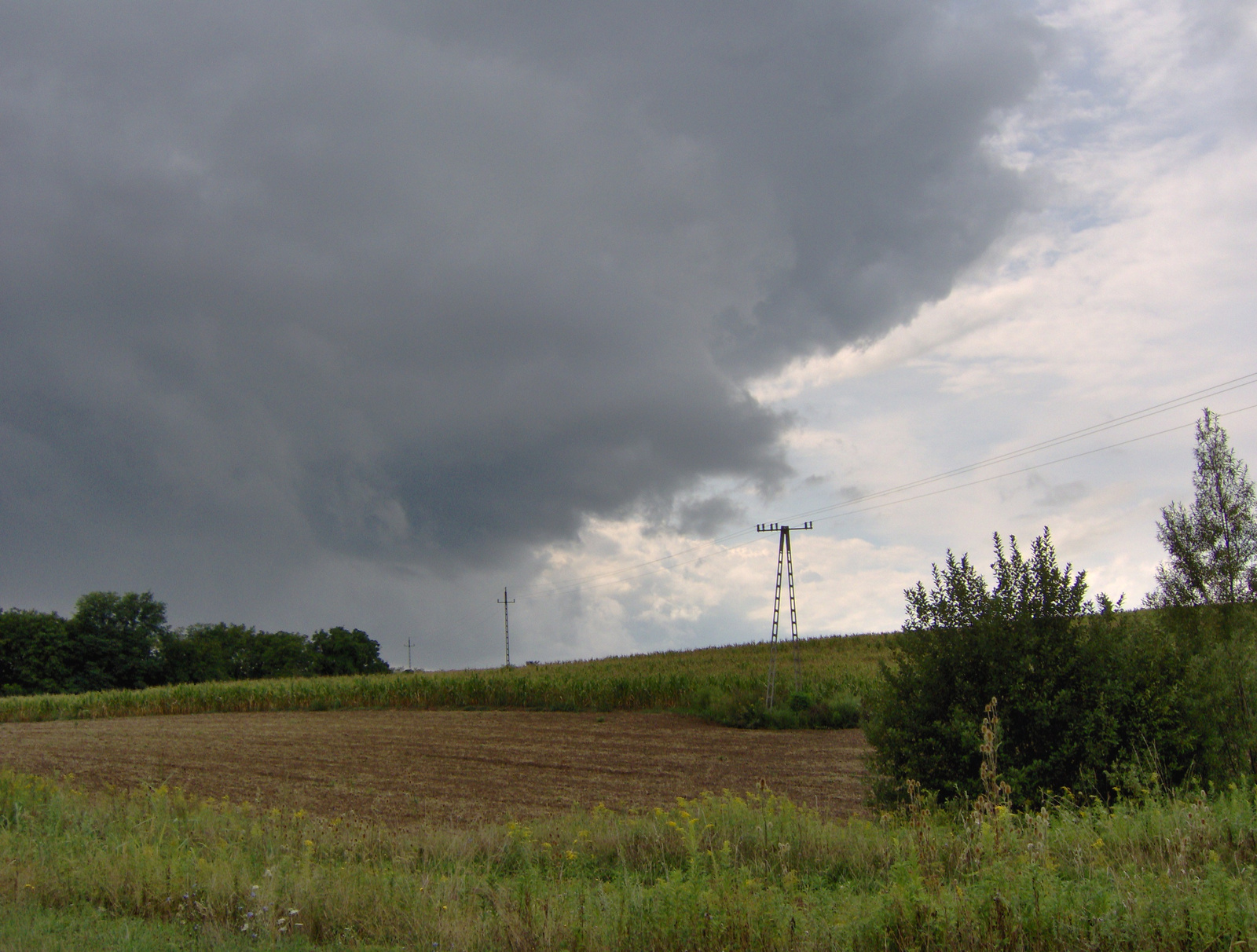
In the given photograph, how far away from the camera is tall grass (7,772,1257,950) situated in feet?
16.5

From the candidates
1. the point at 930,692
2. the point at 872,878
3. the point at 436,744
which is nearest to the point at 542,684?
the point at 436,744

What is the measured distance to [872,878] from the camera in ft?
23.4

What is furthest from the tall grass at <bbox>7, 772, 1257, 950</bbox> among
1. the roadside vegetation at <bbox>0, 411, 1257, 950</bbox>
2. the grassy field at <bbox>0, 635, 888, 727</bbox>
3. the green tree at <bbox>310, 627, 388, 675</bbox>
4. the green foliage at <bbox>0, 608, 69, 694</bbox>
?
A: the green tree at <bbox>310, 627, 388, 675</bbox>

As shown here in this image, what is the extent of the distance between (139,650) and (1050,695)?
335 ft

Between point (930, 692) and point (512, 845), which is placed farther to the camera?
point (930, 692)

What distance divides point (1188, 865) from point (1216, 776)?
4.97 meters

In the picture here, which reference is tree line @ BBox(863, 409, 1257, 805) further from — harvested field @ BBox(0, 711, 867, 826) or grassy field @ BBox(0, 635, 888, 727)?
grassy field @ BBox(0, 635, 888, 727)

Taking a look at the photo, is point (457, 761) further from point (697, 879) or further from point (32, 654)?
point (32, 654)

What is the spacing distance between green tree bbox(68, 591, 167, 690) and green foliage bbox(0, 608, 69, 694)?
6.24 ft

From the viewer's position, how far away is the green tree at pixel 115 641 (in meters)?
86.7

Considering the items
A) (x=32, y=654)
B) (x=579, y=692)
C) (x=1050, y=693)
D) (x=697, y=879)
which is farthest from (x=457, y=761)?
(x=32, y=654)

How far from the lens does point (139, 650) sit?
9031cm

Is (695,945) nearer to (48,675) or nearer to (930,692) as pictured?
(930,692)

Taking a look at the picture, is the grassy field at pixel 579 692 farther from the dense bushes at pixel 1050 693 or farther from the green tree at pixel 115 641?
the green tree at pixel 115 641
